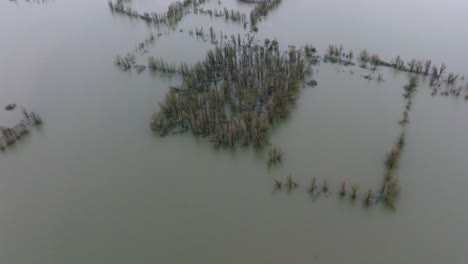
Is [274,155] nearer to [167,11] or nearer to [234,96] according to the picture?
[234,96]

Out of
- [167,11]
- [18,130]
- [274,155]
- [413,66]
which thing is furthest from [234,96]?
[167,11]

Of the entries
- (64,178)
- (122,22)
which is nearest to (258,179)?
(64,178)

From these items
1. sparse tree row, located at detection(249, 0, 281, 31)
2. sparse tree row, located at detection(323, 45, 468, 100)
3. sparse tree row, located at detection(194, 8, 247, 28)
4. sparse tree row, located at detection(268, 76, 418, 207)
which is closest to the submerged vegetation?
sparse tree row, located at detection(268, 76, 418, 207)

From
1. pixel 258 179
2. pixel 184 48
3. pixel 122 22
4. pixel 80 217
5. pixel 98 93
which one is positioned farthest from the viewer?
pixel 122 22

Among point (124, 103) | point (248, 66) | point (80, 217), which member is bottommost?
point (80, 217)

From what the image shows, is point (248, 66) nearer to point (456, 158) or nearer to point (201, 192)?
point (201, 192)

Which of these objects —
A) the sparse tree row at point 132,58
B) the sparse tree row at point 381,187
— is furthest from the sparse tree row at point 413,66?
the sparse tree row at point 132,58

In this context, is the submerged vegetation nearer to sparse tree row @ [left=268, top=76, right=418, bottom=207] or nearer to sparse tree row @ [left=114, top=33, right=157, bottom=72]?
sparse tree row @ [left=268, top=76, right=418, bottom=207]
